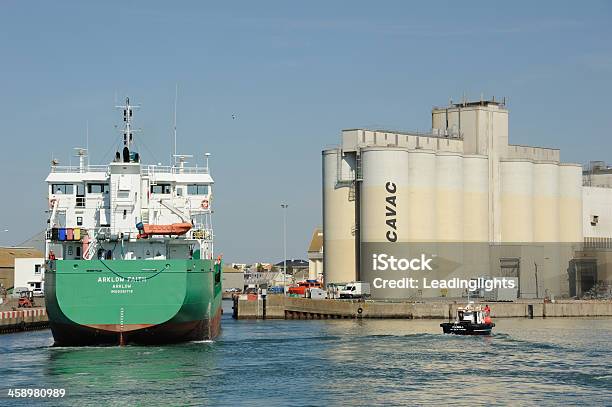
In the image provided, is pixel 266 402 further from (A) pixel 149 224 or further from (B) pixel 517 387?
(A) pixel 149 224

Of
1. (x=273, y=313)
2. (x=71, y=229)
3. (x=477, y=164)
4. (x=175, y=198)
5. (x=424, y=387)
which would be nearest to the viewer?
(x=424, y=387)

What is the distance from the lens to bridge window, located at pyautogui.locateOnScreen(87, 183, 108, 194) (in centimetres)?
6862

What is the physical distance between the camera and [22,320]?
8750cm

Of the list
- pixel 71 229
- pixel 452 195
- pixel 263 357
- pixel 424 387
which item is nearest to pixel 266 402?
pixel 424 387

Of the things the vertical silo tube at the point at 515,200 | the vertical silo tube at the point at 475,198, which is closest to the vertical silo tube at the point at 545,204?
the vertical silo tube at the point at 515,200

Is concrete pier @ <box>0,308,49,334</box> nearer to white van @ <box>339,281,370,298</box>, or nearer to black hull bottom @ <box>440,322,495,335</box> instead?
white van @ <box>339,281,370,298</box>

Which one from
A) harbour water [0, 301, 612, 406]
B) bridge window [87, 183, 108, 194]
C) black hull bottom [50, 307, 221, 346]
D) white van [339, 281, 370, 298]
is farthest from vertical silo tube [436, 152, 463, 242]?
black hull bottom [50, 307, 221, 346]

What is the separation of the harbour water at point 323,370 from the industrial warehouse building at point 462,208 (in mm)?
32227

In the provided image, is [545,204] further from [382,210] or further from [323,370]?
[323,370]

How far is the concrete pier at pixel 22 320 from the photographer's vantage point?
8381 centimetres

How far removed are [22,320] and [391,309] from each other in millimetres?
33324

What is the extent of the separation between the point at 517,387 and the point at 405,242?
2322 inches

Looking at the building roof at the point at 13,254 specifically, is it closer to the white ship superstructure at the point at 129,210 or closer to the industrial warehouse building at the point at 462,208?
the industrial warehouse building at the point at 462,208

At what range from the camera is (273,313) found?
108 m
